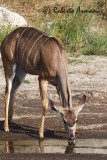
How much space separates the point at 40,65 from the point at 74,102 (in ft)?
6.73

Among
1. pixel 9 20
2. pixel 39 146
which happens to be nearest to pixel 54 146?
pixel 39 146

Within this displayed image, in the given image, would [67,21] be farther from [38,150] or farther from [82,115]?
[38,150]

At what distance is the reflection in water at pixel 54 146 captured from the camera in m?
9.14

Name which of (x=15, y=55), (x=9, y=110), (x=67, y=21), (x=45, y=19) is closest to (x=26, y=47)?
(x=15, y=55)

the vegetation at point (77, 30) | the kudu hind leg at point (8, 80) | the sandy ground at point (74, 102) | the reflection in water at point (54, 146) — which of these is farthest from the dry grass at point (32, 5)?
the reflection in water at point (54, 146)

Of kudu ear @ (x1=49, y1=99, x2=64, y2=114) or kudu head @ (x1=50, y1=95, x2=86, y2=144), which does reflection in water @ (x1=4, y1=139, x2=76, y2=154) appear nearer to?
kudu head @ (x1=50, y1=95, x2=86, y2=144)

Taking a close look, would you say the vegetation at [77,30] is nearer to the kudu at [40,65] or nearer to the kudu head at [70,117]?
the kudu at [40,65]

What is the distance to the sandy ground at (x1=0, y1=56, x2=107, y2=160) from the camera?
10.1m

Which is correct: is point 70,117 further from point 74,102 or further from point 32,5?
point 32,5

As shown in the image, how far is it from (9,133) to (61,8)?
10487mm

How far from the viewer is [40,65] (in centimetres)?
1017

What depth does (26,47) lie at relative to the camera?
1055 centimetres

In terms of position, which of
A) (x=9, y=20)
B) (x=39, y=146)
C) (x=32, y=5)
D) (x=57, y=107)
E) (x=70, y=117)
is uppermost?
(x=57, y=107)

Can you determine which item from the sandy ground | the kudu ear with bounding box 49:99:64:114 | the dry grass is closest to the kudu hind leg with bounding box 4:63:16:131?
the sandy ground
